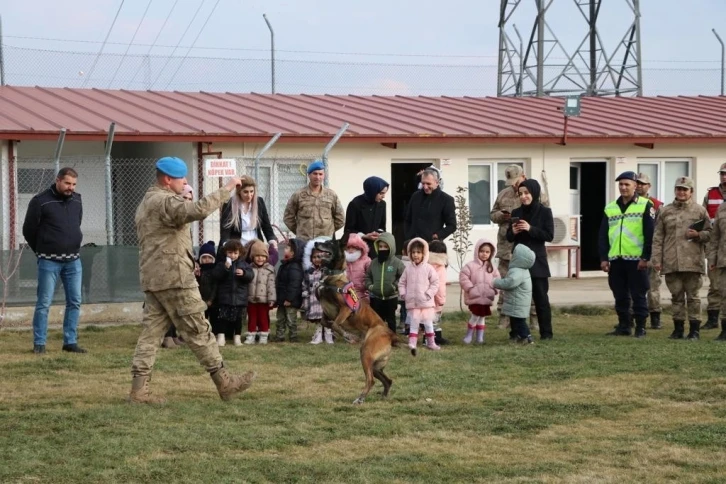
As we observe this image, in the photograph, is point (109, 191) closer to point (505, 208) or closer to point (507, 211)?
point (505, 208)

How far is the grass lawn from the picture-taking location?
6777 mm

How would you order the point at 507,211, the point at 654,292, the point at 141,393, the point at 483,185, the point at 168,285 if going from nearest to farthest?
the point at 168,285, the point at 141,393, the point at 507,211, the point at 654,292, the point at 483,185

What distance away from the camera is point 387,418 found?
8.30 m

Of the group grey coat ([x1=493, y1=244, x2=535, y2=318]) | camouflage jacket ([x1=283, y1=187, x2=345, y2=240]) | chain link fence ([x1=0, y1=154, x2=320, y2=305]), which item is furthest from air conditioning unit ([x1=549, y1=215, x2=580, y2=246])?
grey coat ([x1=493, y1=244, x2=535, y2=318])

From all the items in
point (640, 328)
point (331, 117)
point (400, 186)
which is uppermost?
point (331, 117)

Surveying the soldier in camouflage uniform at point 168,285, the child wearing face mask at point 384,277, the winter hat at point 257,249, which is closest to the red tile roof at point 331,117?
the winter hat at point 257,249

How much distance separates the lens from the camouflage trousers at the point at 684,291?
1288 centimetres

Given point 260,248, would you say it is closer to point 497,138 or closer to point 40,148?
point 40,148

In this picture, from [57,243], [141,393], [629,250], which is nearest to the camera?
[141,393]

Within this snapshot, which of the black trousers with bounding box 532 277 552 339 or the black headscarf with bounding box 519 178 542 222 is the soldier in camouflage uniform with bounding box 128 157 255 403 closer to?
the black trousers with bounding box 532 277 552 339

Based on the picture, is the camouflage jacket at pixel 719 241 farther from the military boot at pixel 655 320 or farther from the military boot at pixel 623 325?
the military boot at pixel 655 320

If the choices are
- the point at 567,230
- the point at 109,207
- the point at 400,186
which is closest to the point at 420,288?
the point at 109,207

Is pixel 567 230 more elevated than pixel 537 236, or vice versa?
pixel 537 236

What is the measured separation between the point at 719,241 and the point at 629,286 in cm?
107
